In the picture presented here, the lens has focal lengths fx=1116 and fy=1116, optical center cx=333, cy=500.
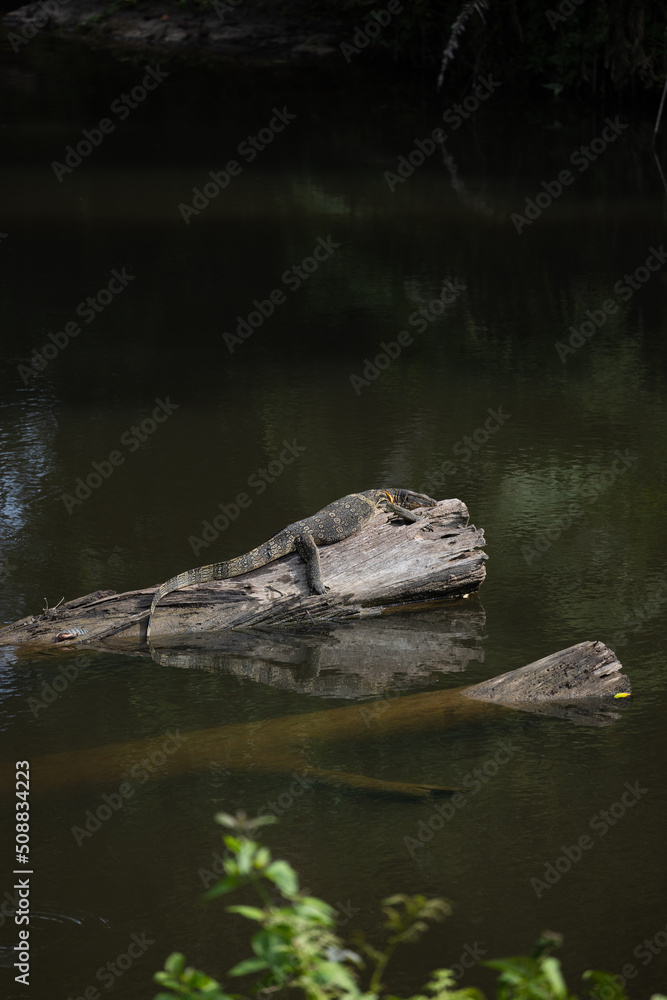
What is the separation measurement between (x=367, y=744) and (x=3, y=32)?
30.9 meters

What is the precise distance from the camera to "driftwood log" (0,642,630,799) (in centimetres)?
563

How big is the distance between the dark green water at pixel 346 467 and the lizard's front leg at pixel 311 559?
0.60 metres

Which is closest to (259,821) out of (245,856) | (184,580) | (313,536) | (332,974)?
(245,856)

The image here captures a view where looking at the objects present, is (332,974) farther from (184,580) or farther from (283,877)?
(184,580)

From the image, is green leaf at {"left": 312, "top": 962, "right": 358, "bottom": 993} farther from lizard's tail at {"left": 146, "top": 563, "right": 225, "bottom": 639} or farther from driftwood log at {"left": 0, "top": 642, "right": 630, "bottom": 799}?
lizard's tail at {"left": 146, "top": 563, "right": 225, "bottom": 639}

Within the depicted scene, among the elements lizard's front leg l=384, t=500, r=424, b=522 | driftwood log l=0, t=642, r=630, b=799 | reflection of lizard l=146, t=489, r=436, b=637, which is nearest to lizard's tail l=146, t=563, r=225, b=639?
reflection of lizard l=146, t=489, r=436, b=637

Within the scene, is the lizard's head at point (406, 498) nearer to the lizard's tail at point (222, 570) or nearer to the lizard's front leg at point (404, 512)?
the lizard's front leg at point (404, 512)

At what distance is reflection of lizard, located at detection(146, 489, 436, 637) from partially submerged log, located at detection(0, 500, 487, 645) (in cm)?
5

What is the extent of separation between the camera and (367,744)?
19.3ft

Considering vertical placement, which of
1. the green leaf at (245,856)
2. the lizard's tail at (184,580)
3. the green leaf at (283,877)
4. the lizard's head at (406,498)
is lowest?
the lizard's tail at (184,580)

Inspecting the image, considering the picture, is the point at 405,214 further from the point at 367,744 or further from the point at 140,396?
the point at 367,744

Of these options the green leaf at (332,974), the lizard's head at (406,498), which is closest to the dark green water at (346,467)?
the lizard's head at (406,498)

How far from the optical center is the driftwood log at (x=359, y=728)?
5629 millimetres

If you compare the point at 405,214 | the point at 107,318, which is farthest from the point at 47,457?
the point at 405,214
